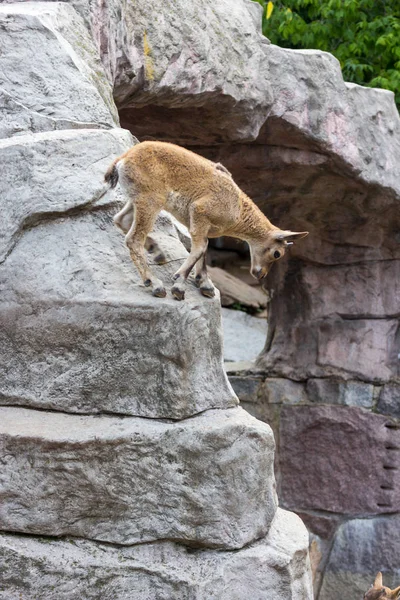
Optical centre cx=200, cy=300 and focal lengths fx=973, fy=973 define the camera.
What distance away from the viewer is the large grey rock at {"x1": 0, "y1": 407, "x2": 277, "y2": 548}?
2682 millimetres

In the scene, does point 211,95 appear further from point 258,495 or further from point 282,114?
point 258,495

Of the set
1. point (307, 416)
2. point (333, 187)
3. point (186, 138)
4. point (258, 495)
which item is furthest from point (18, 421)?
point (307, 416)

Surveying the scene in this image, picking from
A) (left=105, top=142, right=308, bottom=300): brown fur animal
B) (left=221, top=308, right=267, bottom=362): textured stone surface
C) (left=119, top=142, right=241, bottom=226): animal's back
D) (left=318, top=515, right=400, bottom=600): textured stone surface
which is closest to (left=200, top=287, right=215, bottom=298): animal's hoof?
(left=105, top=142, right=308, bottom=300): brown fur animal

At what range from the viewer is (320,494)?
6887 millimetres

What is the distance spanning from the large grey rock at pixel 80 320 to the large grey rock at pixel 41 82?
307mm

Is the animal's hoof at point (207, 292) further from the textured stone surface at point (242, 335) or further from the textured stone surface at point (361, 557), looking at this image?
the textured stone surface at point (242, 335)

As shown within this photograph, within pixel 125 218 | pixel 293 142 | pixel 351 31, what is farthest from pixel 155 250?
pixel 351 31

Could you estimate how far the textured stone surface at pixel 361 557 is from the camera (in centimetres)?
668

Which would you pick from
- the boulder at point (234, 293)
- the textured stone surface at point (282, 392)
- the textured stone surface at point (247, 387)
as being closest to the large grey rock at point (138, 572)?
the textured stone surface at point (282, 392)

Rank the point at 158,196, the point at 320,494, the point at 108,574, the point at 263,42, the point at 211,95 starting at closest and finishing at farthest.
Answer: the point at 108,574 → the point at 158,196 → the point at 211,95 → the point at 263,42 → the point at 320,494

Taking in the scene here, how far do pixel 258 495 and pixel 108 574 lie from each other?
48cm

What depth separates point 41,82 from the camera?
3.26 m

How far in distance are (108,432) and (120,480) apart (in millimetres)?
143

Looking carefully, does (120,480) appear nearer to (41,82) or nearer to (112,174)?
(112,174)
